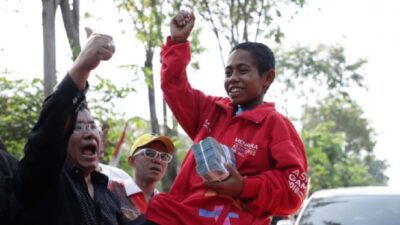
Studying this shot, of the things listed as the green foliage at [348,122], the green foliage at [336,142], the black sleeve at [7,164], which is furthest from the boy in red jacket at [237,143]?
the green foliage at [348,122]

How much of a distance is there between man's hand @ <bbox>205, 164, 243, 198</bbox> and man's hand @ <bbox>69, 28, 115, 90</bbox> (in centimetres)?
71

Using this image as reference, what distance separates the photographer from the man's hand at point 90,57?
2471 mm

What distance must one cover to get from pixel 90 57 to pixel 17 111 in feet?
29.5

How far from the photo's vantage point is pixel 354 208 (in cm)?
623

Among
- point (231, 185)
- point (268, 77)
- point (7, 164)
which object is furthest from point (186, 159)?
point (7, 164)

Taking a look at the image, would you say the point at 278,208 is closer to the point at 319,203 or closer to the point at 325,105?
the point at 319,203

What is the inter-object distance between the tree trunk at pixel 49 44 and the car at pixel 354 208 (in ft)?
8.17

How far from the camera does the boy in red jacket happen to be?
2949 mm

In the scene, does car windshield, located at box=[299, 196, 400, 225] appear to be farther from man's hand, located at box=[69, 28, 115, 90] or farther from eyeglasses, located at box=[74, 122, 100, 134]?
man's hand, located at box=[69, 28, 115, 90]

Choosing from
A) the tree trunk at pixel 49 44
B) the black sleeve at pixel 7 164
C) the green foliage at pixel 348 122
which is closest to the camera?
the black sleeve at pixel 7 164

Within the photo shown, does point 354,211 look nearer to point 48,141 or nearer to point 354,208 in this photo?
point 354,208

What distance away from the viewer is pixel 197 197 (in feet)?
9.84

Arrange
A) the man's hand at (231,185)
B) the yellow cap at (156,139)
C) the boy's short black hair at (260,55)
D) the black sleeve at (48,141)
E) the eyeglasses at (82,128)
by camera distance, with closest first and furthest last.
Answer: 1. the black sleeve at (48,141)
2. the man's hand at (231,185)
3. the eyeglasses at (82,128)
4. the boy's short black hair at (260,55)
5. the yellow cap at (156,139)

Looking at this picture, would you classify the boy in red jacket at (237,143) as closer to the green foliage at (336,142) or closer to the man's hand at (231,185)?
the man's hand at (231,185)
